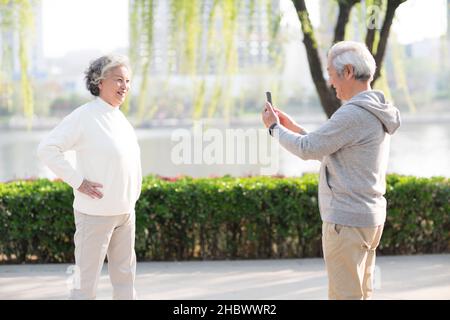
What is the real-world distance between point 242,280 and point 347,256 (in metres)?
2.12

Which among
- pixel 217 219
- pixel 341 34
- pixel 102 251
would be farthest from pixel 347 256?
pixel 341 34

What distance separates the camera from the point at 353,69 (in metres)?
2.55

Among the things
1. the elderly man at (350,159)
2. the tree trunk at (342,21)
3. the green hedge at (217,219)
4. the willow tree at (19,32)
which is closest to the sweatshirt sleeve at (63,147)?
the elderly man at (350,159)

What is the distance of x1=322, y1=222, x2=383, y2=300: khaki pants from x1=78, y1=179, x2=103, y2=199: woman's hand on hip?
1.00m

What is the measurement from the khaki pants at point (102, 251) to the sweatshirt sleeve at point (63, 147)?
19 cm

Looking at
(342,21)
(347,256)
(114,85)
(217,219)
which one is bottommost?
(217,219)

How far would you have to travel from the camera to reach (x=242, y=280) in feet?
15.1

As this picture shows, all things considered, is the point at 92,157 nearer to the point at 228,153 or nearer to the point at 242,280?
the point at 242,280

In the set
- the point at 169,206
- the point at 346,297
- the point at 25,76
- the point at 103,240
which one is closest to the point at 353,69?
the point at 346,297

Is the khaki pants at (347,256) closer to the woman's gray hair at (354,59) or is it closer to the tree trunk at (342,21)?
the woman's gray hair at (354,59)

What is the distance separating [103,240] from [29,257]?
2.47 meters

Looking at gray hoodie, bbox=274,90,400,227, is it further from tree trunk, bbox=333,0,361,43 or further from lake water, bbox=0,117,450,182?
tree trunk, bbox=333,0,361,43

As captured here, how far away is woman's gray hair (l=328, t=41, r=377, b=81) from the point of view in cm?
254
